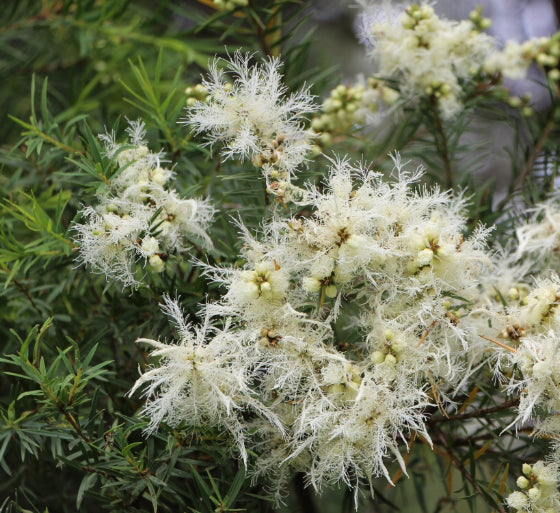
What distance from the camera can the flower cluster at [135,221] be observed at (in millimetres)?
574

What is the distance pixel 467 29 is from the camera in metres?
0.81

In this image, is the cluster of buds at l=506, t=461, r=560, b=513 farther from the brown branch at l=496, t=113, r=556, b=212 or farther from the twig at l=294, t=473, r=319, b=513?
the brown branch at l=496, t=113, r=556, b=212

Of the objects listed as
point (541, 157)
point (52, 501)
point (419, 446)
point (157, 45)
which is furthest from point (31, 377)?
point (541, 157)

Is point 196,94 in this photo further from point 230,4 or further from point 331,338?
point 331,338

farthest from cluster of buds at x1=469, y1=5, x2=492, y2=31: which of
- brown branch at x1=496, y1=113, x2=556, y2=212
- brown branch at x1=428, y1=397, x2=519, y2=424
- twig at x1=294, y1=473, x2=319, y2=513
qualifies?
twig at x1=294, y1=473, x2=319, y2=513

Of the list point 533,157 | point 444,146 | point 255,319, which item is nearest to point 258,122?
point 255,319

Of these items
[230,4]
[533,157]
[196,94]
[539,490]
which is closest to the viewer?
[539,490]

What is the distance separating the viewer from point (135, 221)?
570 mm

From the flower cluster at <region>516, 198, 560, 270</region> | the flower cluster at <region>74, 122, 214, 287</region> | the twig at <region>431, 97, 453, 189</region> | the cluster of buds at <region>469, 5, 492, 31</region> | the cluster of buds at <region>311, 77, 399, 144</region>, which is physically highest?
the cluster of buds at <region>469, 5, 492, 31</region>

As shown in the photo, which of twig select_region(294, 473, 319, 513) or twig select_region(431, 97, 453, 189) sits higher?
twig select_region(431, 97, 453, 189)

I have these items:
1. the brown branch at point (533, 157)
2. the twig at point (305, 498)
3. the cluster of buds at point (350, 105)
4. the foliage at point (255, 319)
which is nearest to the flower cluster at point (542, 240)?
the foliage at point (255, 319)

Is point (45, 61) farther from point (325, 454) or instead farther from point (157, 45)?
point (325, 454)

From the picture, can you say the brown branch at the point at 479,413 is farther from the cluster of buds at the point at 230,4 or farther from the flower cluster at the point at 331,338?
the cluster of buds at the point at 230,4

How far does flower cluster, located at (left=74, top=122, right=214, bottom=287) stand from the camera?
1.88 ft
